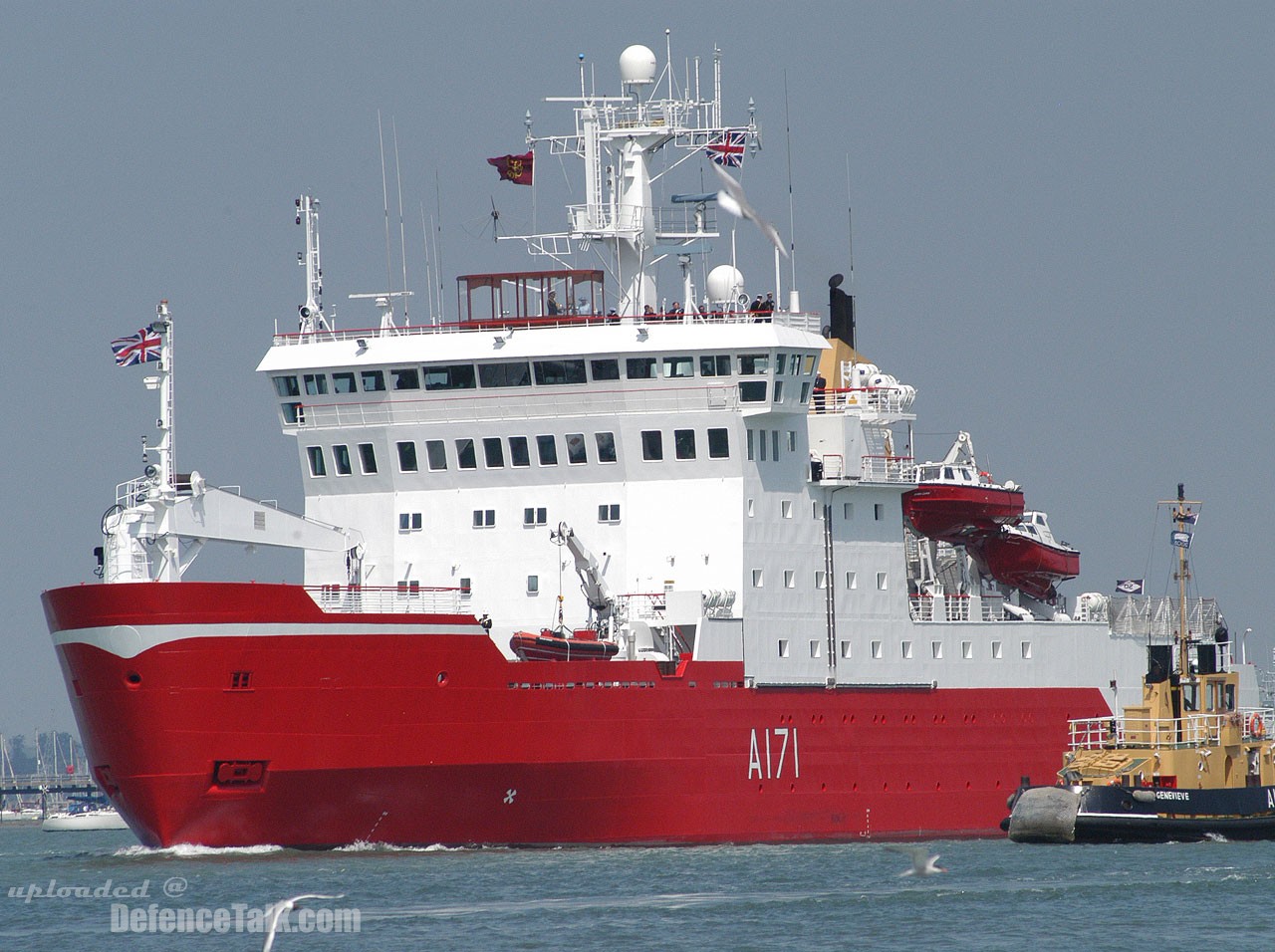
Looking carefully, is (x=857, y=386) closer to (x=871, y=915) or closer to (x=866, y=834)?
(x=866, y=834)

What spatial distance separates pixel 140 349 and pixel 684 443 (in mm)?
9614

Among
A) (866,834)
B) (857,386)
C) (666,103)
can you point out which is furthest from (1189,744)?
(666,103)

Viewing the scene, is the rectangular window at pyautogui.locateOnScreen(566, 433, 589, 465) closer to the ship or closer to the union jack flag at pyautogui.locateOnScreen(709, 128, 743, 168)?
the ship

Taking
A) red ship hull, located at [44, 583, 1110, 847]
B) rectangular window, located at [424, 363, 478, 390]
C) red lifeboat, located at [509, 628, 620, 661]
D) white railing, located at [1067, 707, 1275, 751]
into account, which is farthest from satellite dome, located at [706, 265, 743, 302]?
white railing, located at [1067, 707, 1275, 751]

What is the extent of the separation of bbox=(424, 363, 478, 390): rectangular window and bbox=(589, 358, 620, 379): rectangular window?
6.87ft

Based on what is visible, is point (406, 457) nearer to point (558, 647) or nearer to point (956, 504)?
point (558, 647)

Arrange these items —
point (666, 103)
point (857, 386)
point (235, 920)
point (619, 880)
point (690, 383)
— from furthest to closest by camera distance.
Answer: point (857, 386) < point (666, 103) < point (690, 383) < point (619, 880) < point (235, 920)

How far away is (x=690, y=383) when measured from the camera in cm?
4047

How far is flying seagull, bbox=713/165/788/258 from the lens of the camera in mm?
43719

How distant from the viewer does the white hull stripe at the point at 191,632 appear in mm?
35031

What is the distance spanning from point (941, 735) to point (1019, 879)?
817 centimetres

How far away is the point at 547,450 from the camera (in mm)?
40219

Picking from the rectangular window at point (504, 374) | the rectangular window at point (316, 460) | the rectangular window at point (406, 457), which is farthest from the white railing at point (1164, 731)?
the rectangular window at point (316, 460)

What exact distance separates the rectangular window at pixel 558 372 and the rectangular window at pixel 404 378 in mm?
2167
